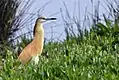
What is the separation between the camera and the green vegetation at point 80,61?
6.09m

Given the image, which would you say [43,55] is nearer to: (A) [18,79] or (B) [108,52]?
(B) [108,52]

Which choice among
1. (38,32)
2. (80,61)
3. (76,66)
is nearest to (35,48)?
(38,32)

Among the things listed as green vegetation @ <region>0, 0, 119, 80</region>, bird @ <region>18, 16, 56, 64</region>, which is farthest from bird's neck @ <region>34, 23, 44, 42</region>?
green vegetation @ <region>0, 0, 119, 80</region>

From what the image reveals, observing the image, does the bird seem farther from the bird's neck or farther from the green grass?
the green grass

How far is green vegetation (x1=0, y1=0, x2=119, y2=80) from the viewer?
609 cm

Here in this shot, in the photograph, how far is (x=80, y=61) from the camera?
7.10m

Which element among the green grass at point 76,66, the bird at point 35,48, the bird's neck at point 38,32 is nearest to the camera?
the green grass at point 76,66

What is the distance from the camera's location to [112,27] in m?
9.55

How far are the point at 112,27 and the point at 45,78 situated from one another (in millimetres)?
3707

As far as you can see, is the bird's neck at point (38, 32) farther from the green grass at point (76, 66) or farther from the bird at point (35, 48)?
the green grass at point (76, 66)

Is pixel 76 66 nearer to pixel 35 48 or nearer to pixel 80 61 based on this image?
pixel 80 61

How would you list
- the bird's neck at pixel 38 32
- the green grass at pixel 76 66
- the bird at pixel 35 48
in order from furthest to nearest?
the bird's neck at pixel 38 32 < the bird at pixel 35 48 < the green grass at pixel 76 66

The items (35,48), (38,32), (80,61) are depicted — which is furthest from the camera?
(38,32)

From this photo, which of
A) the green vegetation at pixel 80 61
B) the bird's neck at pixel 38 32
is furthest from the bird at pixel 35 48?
the green vegetation at pixel 80 61
